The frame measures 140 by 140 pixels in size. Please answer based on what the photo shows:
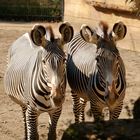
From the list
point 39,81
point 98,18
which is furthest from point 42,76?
point 98,18

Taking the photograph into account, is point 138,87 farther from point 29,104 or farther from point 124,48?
point 29,104

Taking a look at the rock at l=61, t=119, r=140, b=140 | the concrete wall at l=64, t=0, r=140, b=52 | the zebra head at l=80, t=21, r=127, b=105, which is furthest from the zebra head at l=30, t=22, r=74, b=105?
the concrete wall at l=64, t=0, r=140, b=52

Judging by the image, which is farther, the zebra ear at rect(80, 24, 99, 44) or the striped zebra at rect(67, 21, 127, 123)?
the zebra ear at rect(80, 24, 99, 44)

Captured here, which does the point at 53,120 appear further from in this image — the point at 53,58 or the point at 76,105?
the point at 76,105

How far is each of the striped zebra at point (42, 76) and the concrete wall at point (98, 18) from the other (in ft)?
22.3

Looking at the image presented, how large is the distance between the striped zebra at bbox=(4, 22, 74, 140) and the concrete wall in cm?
680

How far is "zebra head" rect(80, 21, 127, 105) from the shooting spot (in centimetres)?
497

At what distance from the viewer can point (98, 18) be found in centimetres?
1344

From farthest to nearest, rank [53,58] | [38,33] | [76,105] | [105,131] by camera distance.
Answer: [76,105]
[38,33]
[53,58]
[105,131]

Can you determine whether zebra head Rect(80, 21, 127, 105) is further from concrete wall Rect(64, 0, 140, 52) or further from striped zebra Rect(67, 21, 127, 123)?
concrete wall Rect(64, 0, 140, 52)

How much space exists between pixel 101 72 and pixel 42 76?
0.64m

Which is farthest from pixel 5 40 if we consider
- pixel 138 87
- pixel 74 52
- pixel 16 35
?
pixel 74 52

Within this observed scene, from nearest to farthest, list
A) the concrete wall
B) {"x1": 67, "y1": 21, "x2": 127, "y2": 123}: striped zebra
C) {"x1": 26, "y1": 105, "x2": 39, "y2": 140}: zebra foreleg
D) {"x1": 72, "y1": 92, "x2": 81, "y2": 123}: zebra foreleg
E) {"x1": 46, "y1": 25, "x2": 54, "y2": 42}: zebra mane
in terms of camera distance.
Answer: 1. {"x1": 67, "y1": 21, "x2": 127, "y2": 123}: striped zebra
2. {"x1": 46, "y1": 25, "x2": 54, "y2": 42}: zebra mane
3. {"x1": 26, "y1": 105, "x2": 39, "y2": 140}: zebra foreleg
4. {"x1": 72, "y1": 92, "x2": 81, "y2": 123}: zebra foreleg
5. the concrete wall

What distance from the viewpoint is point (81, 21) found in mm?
14016
